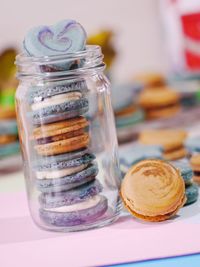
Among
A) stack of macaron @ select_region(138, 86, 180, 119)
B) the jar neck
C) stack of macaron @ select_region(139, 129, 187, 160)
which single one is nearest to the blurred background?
stack of macaron @ select_region(138, 86, 180, 119)

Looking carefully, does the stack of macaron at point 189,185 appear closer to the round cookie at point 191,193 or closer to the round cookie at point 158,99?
the round cookie at point 191,193

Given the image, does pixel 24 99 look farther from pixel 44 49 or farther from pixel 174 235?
pixel 174 235

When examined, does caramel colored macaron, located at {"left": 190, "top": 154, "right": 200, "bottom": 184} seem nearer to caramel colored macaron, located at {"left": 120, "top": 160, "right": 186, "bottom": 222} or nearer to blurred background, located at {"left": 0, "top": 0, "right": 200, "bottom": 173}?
caramel colored macaron, located at {"left": 120, "top": 160, "right": 186, "bottom": 222}

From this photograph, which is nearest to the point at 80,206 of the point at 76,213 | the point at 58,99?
the point at 76,213

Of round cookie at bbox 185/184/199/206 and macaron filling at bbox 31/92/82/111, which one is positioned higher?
macaron filling at bbox 31/92/82/111

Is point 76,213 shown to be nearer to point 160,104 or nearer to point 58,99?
point 58,99

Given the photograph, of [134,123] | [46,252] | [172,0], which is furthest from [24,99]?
[172,0]

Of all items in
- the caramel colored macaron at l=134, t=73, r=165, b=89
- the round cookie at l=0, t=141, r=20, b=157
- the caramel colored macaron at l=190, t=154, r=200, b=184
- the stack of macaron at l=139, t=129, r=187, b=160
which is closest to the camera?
the caramel colored macaron at l=190, t=154, r=200, b=184
